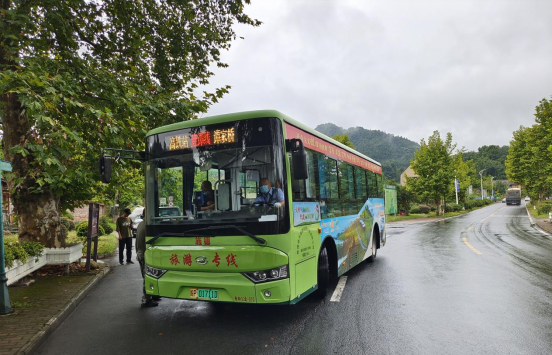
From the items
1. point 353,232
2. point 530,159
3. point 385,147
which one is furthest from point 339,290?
point 385,147

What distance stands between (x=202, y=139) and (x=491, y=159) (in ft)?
553

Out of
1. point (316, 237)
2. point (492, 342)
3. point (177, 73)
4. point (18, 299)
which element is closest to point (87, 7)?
point (177, 73)

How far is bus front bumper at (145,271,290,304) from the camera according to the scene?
4844 millimetres

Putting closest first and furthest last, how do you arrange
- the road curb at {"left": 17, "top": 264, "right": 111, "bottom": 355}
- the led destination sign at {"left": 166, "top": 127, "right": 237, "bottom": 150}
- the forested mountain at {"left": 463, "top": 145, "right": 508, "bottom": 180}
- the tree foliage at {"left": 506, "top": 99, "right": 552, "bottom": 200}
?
the road curb at {"left": 17, "top": 264, "right": 111, "bottom": 355}
the led destination sign at {"left": 166, "top": 127, "right": 237, "bottom": 150}
the tree foliage at {"left": 506, "top": 99, "right": 552, "bottom": 200}
the forested mountain at {"left": 463, "top": 145, "right": 508, "bottom": 180}

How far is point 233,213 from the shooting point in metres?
5.13

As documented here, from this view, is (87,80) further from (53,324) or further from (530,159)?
(530,159)

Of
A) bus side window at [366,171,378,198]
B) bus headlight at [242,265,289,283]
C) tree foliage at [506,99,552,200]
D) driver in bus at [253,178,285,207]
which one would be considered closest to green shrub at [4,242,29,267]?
bus headlight at [242,265,289,283]

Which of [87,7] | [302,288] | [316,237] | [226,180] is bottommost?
[302,288]

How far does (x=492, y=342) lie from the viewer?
14.6 ft

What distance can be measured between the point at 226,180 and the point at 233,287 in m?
1.42

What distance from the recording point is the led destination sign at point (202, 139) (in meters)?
5.28

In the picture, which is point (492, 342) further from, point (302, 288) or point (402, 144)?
point (402, 144)

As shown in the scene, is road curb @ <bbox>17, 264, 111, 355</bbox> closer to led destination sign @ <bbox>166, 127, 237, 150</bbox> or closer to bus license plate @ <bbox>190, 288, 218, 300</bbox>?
bus license plate @ <bbox>190, 288, 218, 300</bbox>

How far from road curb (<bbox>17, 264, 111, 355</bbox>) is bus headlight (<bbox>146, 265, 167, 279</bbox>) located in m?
1.52
